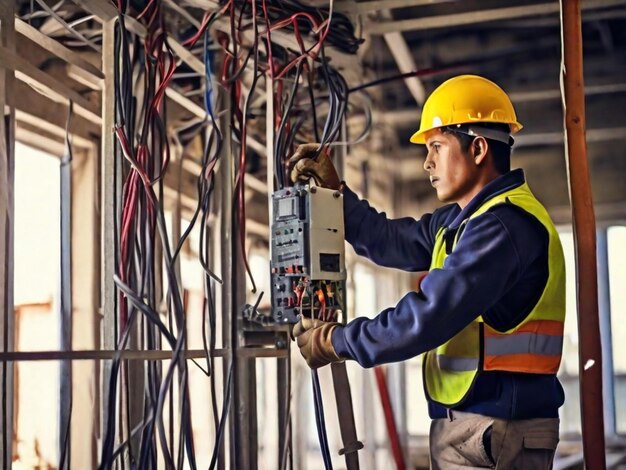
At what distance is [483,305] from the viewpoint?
1798 mm

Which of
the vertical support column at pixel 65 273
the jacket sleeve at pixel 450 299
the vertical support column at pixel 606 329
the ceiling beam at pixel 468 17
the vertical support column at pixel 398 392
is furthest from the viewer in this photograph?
the vertical support column at pixel 606 329

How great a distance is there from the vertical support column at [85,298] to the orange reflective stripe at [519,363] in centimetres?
176

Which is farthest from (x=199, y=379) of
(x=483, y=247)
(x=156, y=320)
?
(x=483, y=247)

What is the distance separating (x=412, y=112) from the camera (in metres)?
4.87

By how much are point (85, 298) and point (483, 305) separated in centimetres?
190

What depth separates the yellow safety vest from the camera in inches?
73.2

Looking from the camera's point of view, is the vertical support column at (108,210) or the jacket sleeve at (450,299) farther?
the vertical support column at (108,210)

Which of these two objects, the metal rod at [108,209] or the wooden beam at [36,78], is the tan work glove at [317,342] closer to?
the metal rod at [108,209]

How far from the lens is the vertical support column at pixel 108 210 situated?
6.91ft

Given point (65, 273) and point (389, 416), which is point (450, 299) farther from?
point (389, 416)

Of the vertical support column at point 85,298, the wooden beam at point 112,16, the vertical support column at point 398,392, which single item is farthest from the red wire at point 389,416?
the wooden beam at point 112,16

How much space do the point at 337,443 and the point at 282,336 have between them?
6.86 feet

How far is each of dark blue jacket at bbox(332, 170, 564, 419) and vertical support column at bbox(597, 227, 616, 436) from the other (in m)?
2.96

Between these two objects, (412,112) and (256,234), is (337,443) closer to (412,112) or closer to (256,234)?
(256,234)
